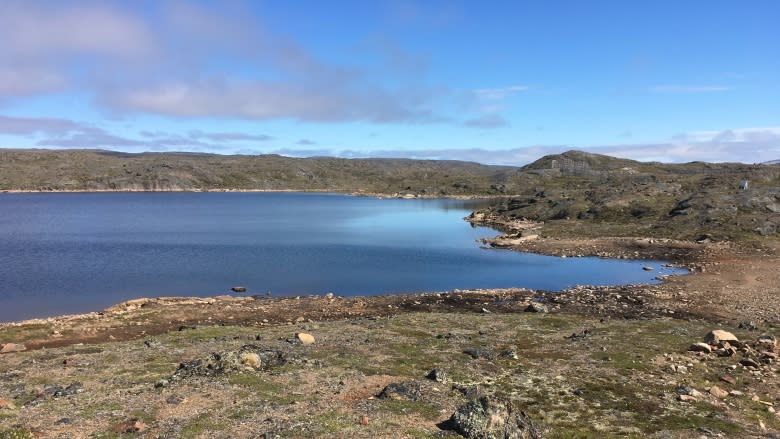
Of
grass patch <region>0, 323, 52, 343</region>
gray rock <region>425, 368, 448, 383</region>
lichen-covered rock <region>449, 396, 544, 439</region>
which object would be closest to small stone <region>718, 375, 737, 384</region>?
lichen-covered rock <region>449, 396, 544, 439</region>

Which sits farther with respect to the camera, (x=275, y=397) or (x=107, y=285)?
(x=107, y=285)

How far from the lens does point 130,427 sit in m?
17.5

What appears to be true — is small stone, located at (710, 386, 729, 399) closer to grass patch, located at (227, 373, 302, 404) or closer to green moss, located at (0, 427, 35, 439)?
grass patch, located at (227, 373, 302, 404)

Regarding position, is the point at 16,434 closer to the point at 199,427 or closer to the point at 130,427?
the point at 130,427

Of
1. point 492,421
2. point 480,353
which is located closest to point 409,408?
point 492,421

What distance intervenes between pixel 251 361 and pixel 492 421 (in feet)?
40.1

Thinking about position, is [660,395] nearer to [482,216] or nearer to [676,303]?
[676,303]

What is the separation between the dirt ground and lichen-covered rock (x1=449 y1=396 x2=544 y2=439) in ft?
→ 2.73

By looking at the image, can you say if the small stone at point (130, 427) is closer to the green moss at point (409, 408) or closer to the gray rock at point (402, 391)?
the green moss at point (409, 408)

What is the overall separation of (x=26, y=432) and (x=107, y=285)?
40.0m

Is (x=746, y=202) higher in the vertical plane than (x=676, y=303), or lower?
higher

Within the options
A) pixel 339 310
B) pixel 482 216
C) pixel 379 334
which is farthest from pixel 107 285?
pixel 482 216

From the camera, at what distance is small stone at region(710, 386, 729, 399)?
2117 centimetres

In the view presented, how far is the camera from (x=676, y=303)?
4238 centimetres
